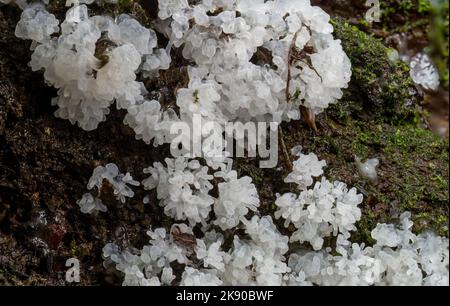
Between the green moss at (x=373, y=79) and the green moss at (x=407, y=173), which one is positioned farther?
the green moss at (x=373, y=79)

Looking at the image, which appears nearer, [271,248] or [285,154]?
[271,248]

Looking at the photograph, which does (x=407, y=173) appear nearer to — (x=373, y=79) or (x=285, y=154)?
(x=373, y=79)

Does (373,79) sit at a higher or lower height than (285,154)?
higher

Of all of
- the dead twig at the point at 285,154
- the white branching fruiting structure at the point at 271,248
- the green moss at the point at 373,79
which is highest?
the green moss at the point at 373,79

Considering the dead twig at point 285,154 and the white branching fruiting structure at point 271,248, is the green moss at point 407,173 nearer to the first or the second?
the white branching fruiting structure at point 271,248

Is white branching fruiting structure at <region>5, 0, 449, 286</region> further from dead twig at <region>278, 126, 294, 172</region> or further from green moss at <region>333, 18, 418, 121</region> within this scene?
green moss at <region>333, 18, 418, 121</region>

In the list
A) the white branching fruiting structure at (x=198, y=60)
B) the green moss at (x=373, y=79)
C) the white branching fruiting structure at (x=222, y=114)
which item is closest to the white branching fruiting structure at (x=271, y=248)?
the white branching fruiting structure at (x=222, y=114)

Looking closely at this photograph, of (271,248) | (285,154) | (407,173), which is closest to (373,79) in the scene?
(407,173)
